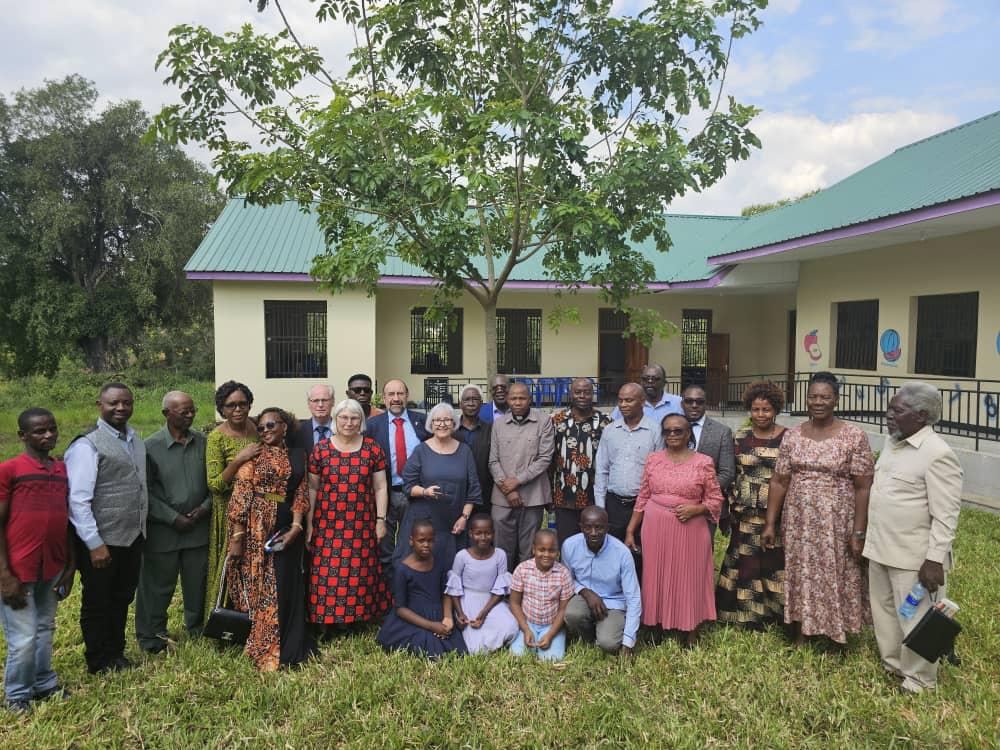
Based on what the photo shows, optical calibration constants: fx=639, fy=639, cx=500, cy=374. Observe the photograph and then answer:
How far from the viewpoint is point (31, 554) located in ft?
10.5

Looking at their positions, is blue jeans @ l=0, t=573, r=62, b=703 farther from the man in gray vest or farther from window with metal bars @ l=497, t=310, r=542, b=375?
window with metal bars @ l=497, t=310, r=542, b=375

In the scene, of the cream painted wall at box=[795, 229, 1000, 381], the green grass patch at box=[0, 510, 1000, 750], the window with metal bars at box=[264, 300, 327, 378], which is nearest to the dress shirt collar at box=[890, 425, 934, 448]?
the green grass patch at box=[0, 510, 1000, 750]

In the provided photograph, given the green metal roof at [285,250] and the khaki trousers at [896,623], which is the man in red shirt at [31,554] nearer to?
the khaki trousers at [896,623]

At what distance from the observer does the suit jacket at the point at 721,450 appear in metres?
4.22

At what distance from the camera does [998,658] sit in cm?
389

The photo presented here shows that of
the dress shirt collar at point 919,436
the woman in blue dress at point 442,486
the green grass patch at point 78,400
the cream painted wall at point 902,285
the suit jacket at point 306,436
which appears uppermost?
the cream painted wall at point 902,285

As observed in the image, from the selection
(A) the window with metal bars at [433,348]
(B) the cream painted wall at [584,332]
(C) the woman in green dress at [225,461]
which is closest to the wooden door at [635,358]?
→ (B) the cream painted wall at [584,332]

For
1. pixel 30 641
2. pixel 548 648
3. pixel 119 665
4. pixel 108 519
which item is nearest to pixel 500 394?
pixel 548 648

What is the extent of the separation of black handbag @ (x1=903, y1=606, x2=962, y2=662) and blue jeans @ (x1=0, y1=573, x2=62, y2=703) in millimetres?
4508

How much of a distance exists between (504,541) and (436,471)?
29.2 inches

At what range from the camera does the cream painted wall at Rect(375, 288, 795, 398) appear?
47.1 feet

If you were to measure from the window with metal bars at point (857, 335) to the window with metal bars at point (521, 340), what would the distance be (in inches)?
249

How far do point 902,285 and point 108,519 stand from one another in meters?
11.4

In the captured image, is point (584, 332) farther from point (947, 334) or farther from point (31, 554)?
point (31, 554)
